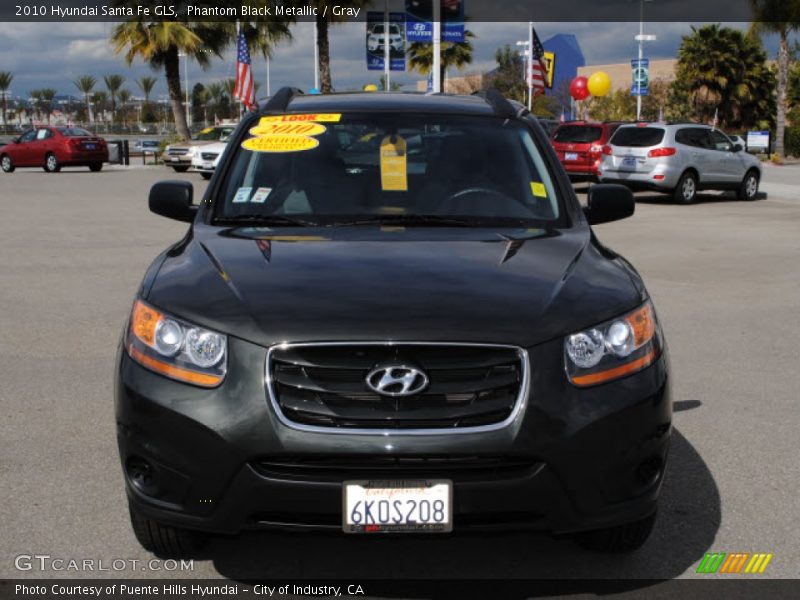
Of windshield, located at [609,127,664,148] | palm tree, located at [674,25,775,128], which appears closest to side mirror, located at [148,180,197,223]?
windshield, located at [609,127,664,148]

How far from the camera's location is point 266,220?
4367mm

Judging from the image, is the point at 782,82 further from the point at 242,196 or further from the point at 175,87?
the point at 242,196

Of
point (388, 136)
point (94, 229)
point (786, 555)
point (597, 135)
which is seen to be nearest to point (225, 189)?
point (388, 136)

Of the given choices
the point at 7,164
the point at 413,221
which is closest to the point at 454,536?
the point at 413,221

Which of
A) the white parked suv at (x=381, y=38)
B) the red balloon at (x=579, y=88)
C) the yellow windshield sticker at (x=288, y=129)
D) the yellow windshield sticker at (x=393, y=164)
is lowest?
the red balloon at (x=579, y=88)

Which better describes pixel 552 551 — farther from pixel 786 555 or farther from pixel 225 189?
pixel 225 189

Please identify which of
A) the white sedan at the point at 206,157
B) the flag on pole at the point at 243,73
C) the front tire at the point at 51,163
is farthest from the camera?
the flag on pole at the point at 243,73

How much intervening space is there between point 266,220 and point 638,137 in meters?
19.0

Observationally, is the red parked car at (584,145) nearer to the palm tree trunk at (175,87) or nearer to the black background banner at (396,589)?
the black background banner at (396,589)

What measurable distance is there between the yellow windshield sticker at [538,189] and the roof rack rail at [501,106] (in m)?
0.53

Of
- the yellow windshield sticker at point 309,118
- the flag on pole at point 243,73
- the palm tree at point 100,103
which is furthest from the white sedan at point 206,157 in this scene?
the palm tree at point 100,103

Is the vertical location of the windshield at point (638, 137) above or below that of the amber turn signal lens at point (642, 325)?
below

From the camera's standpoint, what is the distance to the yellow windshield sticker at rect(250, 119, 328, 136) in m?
4.86

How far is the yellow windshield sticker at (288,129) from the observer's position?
15.9ft
